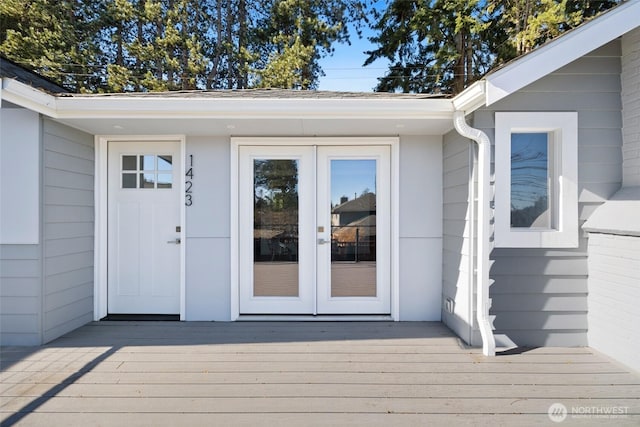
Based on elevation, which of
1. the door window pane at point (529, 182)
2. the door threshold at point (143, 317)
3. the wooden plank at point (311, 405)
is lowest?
the wooden plank at point (311, 405)

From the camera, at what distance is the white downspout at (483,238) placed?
3.06 m

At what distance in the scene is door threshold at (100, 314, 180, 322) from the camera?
3988mm

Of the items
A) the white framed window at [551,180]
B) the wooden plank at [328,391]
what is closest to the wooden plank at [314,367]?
the wooden plank at [328,391]

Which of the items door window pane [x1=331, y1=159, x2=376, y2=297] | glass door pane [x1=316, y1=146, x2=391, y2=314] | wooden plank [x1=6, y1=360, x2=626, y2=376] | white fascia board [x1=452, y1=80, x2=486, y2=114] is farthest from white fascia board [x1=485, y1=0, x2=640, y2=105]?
wooden plank [x1=6, y1=360, x2=626, y2=376]

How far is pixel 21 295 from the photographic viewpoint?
3.26 metres

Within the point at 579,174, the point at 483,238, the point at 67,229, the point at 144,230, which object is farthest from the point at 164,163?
the point at 579,174

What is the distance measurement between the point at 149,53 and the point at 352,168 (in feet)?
28.0

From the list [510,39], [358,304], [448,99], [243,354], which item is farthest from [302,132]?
[510,39]

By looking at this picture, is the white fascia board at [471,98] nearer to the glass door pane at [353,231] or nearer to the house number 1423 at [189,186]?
the glass door pane at [353,231]

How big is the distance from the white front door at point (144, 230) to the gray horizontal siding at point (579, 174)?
3.34m

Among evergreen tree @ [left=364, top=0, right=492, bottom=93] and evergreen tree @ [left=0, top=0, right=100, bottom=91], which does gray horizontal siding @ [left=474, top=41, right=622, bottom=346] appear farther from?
evergreen tree @ [left=0, top=0, right=100, bottom=91]

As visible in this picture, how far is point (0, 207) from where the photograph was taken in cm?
323

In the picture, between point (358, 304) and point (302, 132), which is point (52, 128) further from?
point (358, 304)

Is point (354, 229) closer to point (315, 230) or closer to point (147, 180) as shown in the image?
point (315, 230)
